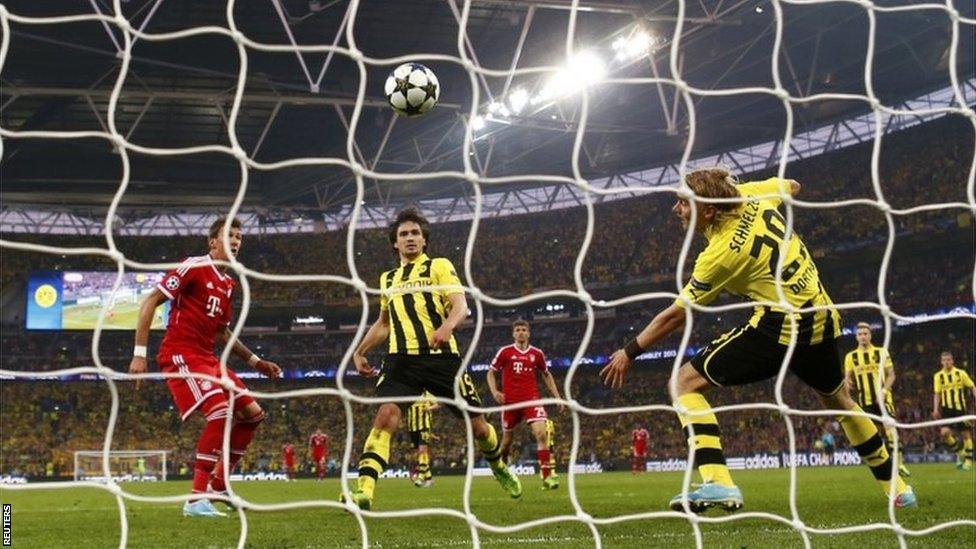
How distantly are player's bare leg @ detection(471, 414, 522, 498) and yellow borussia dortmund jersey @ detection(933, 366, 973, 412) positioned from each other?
923cm

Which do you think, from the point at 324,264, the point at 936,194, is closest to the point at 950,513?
the point at 936,194

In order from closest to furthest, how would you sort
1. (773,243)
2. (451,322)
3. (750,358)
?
(773,243)
(750,358)
(451,322)

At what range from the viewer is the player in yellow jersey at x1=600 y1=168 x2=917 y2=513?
4.93 m

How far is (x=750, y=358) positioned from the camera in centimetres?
532

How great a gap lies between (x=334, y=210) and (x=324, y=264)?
2.43 meters

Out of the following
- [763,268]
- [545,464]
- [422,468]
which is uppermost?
[763,268]

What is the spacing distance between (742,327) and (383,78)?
18.8 meters

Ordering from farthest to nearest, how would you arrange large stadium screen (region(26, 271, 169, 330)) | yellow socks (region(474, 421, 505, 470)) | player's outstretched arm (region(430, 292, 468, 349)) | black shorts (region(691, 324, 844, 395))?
large stadium screen (region(26, 271, 169, 330)), yellow socks (region(474, 421, 505, 470)), player's outstretched arm (region(430, 292, 468, 349)), black shorts (region(691, 324, 844, 395))

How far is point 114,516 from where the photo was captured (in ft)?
28.1

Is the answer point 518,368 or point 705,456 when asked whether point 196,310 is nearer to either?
point 705,456

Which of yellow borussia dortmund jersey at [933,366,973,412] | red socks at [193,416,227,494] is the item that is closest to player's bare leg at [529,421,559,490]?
red socks at [193,416,227,494]

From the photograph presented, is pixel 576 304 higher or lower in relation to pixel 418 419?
higher

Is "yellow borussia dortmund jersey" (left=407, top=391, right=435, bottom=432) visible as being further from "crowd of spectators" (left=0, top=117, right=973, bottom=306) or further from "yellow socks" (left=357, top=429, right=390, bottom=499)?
"crowd of spectators" (left=0, top=117, right=973, bottom=306)

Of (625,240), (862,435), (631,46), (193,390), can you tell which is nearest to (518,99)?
(631,46)
